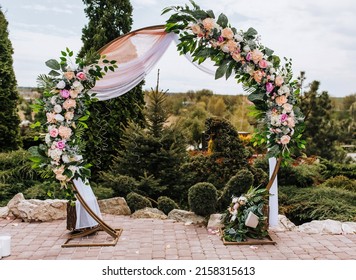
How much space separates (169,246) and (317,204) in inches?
122

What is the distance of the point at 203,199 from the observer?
7027 mm

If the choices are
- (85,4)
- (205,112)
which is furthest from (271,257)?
(205,112)

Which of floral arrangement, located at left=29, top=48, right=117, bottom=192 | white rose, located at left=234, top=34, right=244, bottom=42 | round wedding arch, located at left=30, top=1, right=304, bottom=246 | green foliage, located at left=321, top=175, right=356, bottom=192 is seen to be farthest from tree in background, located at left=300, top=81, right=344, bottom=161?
floral arrangement, located at left=29, top=48, right=117, bottom=192

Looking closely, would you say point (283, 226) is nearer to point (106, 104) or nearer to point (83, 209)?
point (83, 209)

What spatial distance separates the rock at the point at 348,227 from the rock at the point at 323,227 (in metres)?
0.06

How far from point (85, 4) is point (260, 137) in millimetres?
5293

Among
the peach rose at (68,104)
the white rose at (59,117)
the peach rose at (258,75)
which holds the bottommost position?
the white rose at (59,117)

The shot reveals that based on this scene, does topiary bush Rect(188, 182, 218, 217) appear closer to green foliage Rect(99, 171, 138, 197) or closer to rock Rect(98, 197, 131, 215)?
rock Rect(98, 197, 131, 215)

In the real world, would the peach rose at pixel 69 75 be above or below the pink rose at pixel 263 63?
below

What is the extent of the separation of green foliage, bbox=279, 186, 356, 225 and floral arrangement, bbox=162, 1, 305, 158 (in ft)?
5.13

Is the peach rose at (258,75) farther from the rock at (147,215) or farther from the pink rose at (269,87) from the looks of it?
the rock at (147,215)

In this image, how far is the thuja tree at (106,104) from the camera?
30.7 ft

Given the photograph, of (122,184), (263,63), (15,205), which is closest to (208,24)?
(263,63)

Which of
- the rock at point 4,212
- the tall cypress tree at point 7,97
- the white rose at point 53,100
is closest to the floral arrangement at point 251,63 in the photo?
the white rose at point 53,100
